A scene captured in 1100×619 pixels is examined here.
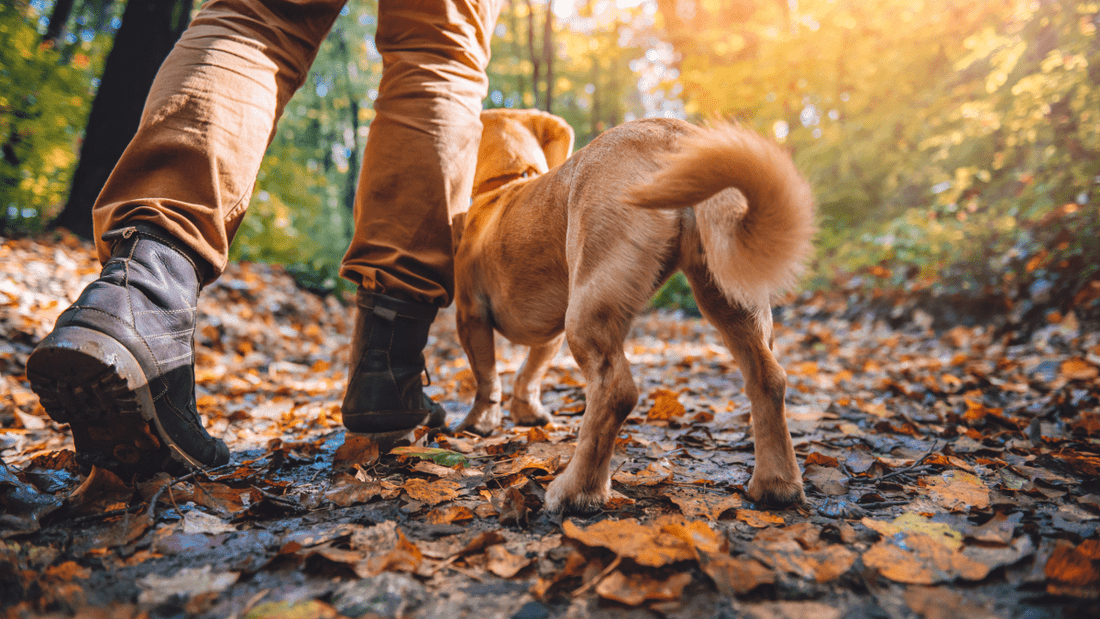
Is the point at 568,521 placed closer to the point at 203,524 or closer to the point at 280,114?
the point at 203,524

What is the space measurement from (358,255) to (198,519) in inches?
37.2

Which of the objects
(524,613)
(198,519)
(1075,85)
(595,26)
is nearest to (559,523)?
(524,613)

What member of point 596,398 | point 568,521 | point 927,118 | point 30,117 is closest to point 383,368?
point 596,398

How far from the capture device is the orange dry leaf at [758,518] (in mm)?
1288

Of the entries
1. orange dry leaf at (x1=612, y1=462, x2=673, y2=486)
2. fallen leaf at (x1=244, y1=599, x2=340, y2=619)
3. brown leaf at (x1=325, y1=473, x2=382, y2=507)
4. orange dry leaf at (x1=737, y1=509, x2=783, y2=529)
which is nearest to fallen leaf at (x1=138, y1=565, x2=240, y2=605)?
fallen leaf at (x1=244, y1=599, x2=340, y2=619)

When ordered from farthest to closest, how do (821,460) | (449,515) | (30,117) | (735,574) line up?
(30,117)
(821,460)
(449,515)
(735,574)

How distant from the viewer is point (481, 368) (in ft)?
7.65

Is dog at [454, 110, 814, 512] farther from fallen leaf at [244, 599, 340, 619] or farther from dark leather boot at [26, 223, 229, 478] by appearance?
dark leather boot at [26, 223, 229, 478]

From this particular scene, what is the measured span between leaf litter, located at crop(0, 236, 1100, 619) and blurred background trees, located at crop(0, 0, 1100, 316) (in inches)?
97.9

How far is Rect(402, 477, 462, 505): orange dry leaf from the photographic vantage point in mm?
1421

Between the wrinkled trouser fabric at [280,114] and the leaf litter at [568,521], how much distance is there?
0.66 metres

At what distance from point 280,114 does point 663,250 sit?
4.68 feet

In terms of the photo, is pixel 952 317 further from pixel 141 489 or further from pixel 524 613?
pixel 141 489

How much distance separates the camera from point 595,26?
1465cm
